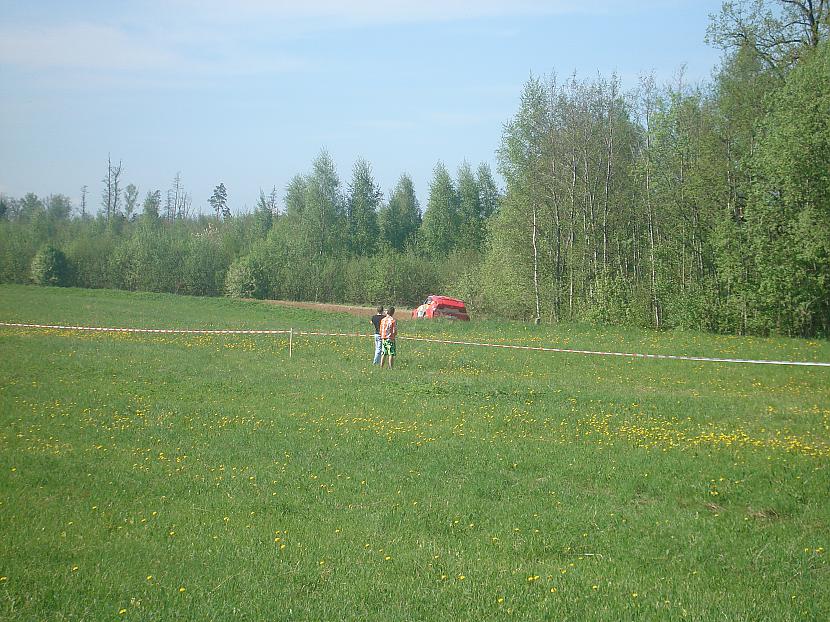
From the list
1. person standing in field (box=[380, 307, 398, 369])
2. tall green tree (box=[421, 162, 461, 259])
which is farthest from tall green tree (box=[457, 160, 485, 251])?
person standing in field (box=[380, 307, 398, 369])

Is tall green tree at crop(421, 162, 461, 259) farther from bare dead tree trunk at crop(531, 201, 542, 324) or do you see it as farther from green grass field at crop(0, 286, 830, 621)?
green grass field at crop(0, 286, 830, 621)

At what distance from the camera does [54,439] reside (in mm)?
10914

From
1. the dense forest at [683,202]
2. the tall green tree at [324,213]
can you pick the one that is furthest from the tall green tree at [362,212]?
the dense forest at [683,202]

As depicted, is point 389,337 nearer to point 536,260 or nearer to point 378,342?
point 378,342

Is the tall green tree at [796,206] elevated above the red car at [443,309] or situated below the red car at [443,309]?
above

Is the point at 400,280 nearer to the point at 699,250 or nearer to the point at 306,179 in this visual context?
the point at 306,179

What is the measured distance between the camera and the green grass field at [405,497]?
6.01 meters

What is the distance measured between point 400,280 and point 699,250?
117 feet

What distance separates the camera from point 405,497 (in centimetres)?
868

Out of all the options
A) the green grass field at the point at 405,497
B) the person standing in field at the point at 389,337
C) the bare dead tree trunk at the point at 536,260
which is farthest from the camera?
the bare dead tree trunk at the point at 536,260

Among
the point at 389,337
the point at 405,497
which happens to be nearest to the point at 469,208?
the point at 389,337

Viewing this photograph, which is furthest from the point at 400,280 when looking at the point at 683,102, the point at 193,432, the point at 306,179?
the point at 193,432

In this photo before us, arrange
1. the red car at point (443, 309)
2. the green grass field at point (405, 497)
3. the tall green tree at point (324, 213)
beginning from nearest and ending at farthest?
the green grass field at point (405, 497) → the red car at point (443, 309) → the tall green tree at point (324, 213)

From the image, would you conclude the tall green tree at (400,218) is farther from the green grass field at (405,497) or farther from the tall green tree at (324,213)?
the green grass field at (405,497)
